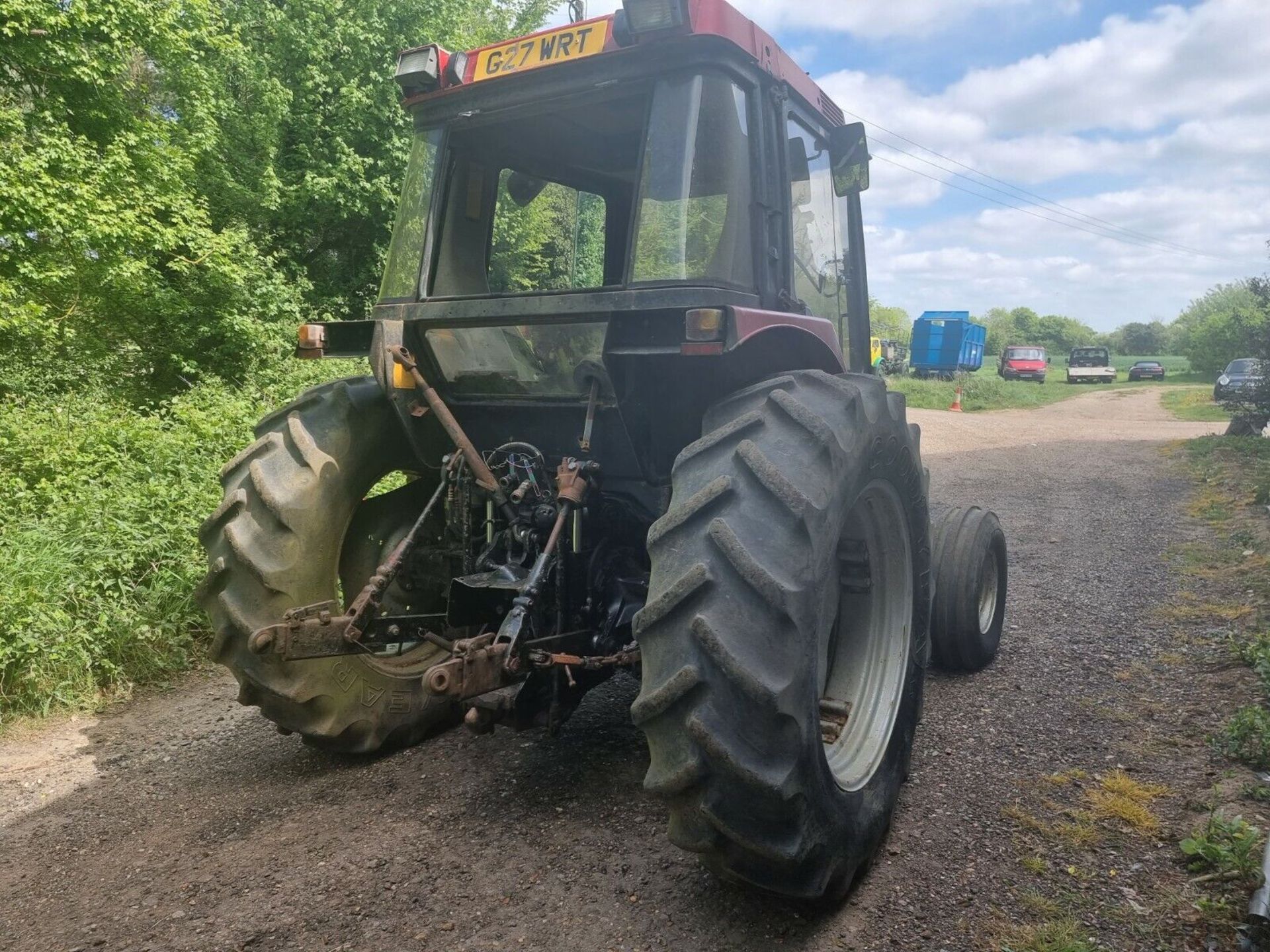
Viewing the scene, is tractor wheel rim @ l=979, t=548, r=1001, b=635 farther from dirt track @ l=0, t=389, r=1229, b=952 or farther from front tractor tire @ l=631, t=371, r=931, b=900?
Result: front tractor tire @ l=631, t=371, r=931, b=900

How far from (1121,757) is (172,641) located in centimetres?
445

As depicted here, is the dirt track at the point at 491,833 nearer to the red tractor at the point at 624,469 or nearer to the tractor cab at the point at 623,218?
the red tractor at the point at 624,469

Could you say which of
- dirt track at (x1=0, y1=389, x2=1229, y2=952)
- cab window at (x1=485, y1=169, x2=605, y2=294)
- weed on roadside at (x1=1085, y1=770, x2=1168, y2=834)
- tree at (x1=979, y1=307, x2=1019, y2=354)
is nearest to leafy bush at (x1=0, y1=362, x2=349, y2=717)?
dirt track at (x1=0, y1=389, x2=1229, y2=952)

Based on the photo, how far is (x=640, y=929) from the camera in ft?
7.96

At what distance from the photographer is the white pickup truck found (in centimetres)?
3997

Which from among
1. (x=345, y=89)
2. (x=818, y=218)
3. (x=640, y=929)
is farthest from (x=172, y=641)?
(x=345, y=89)

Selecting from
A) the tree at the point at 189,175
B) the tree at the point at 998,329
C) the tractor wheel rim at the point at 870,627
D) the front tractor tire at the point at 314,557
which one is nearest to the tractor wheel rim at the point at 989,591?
the tractor wheel rim at the point at 870,627

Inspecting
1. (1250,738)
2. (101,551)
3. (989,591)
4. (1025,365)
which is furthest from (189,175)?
(1025,365)

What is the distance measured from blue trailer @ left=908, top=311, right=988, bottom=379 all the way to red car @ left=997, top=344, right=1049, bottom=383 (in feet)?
16.9

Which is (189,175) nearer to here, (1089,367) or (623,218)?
(623,218)

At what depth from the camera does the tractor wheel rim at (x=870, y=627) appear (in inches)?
121

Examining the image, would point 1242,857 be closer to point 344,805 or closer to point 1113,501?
point 344,805

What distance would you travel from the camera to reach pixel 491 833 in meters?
2.94

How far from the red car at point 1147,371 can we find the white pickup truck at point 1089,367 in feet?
10.00
